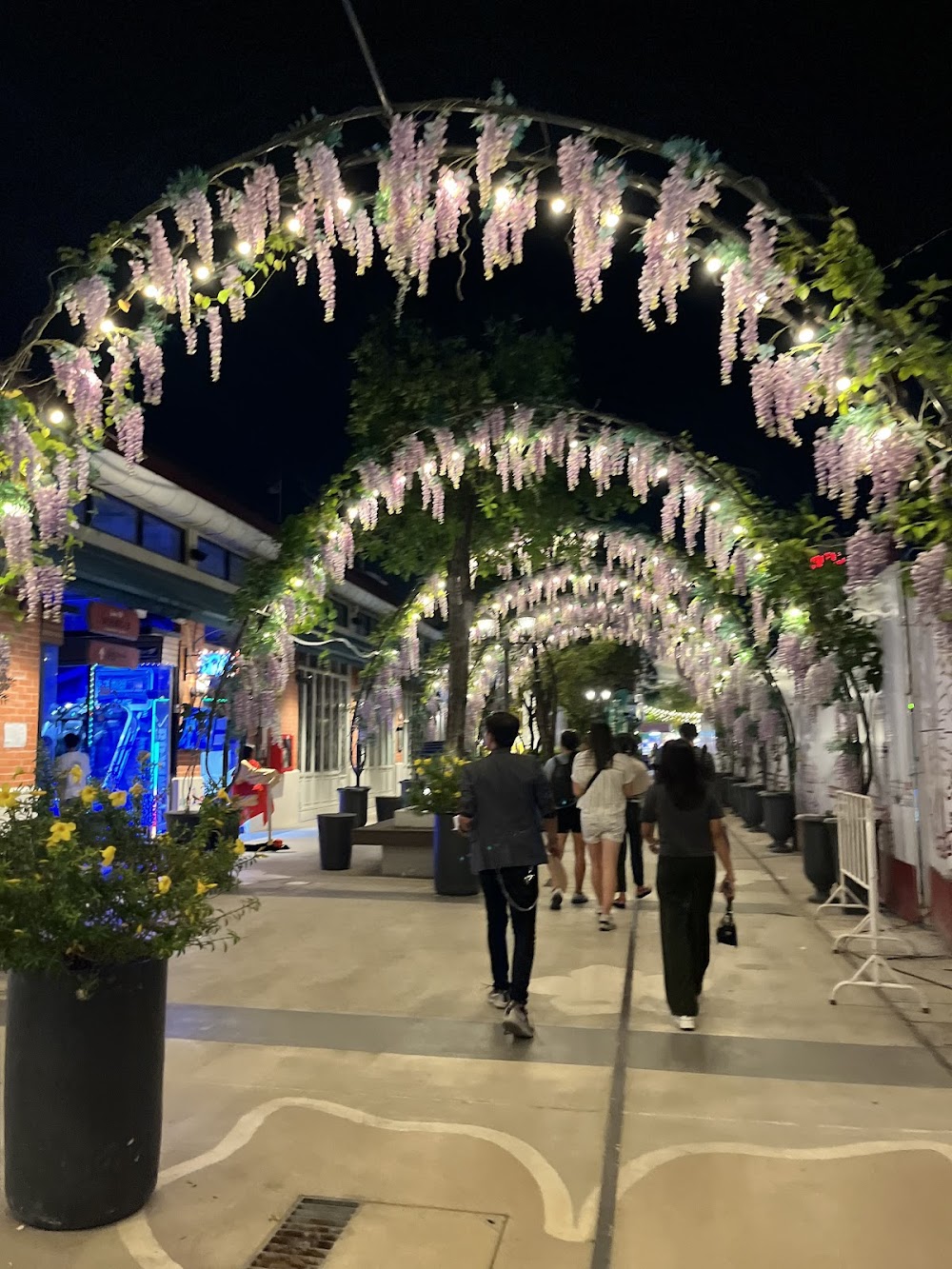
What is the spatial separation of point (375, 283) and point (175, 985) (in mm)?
12528

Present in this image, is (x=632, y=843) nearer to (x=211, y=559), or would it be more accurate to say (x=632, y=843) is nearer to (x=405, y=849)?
(x=405, y=849)

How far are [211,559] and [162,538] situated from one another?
1791mm

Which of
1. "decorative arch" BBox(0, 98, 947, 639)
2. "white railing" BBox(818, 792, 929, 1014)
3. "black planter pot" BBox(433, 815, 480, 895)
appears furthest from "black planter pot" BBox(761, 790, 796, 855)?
"decorative arch" BBox(0, 98, 947, 639)

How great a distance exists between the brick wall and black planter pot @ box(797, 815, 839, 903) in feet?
25.8

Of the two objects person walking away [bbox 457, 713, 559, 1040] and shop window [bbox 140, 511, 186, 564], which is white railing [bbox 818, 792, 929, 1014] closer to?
person walking away [bbox 457, 713, 559, 1040]

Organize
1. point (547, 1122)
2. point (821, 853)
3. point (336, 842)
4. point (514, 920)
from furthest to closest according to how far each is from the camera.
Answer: point (336, 842) → point (821, 853) → point (514, 920) → point (547, 1122)

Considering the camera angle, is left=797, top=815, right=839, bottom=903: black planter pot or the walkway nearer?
the walkway

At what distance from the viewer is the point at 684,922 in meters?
5.57

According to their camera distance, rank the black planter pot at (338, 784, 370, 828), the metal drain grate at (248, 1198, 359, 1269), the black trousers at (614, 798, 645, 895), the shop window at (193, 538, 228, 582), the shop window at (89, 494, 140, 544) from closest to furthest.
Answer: the metal drain grate at (248, 1198, 359, 1269) < the black trousers at (614, 798, 645, 895) < the shop window at (89, 494, 140, 544) < the shop window at (193, 538, 228, 582) < the black planter pot at (338, 784, 370, 828)

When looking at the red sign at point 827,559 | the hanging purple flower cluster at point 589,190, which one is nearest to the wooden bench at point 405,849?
the red sign at point 827,559

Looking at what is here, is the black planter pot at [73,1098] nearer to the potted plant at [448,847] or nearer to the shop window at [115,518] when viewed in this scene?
the potted plant at [448,847]

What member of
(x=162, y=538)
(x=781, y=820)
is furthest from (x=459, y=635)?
(x=781, y=820)

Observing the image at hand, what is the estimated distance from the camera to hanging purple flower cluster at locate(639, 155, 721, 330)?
5.96 meters

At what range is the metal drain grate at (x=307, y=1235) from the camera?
306 centimetres
